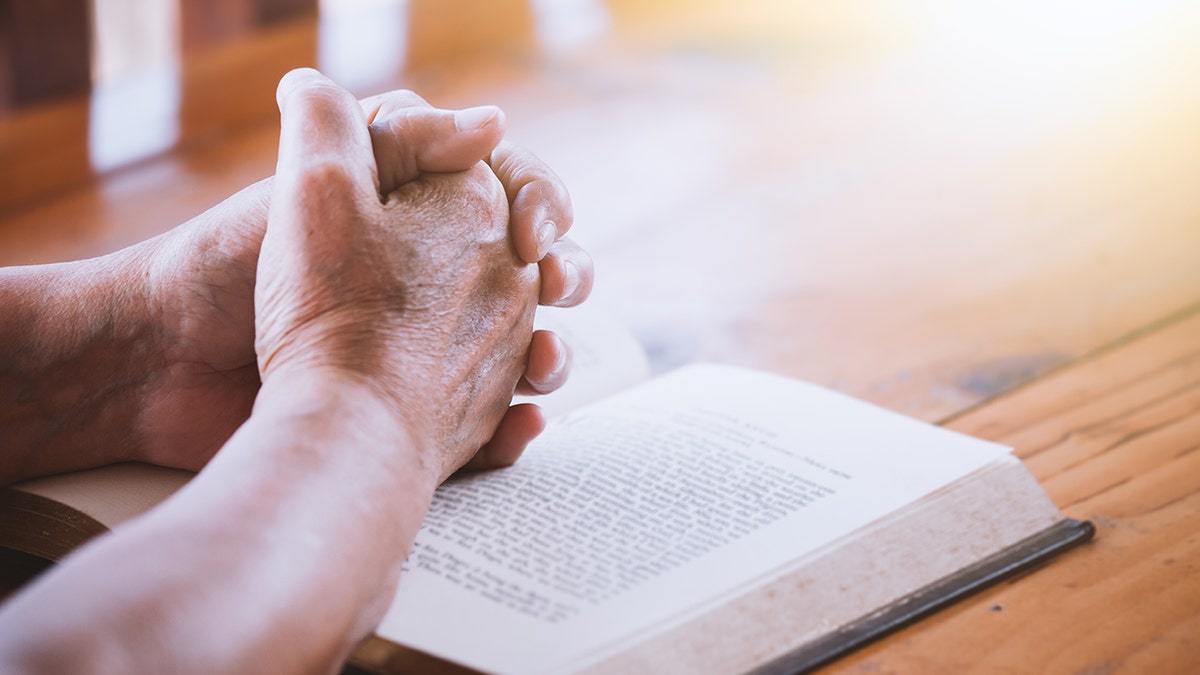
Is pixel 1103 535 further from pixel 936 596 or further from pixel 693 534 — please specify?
pixel 693 534

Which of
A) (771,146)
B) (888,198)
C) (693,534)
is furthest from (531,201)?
(771,146)

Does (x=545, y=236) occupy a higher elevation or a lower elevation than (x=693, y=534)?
higher

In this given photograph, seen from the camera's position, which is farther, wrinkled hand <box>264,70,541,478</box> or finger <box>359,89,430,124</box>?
finger <box>359,89,430,124</box>

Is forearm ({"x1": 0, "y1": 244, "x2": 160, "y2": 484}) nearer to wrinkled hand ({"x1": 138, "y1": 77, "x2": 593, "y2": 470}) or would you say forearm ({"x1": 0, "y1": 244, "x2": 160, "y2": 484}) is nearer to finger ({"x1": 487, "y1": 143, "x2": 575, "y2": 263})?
wrinkled hand ({"x1": 138, "y1": 77, "x2": 593, "y2": 470})

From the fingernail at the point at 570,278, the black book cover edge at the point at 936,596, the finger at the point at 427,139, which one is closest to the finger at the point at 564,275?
the fingernail at the point at 570,278

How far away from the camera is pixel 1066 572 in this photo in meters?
0.67

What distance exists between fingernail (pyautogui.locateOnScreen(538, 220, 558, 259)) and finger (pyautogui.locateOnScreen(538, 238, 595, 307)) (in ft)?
0.06

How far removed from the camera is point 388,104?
0.78 meters

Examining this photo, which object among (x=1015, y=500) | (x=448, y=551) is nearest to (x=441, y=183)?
(x=448, y=551)

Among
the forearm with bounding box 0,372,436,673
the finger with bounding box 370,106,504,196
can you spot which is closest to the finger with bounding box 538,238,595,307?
the finger with bounding box 370,106,504,196

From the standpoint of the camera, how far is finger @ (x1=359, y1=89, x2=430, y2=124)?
2.53 feet

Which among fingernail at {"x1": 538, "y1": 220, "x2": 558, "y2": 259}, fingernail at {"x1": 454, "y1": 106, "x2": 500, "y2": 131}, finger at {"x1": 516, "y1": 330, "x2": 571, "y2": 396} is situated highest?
fingernail at {"x1": 454, "y1": 106, "x2": 500, "y2": 131}

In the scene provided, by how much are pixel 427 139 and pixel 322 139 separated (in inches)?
3.2

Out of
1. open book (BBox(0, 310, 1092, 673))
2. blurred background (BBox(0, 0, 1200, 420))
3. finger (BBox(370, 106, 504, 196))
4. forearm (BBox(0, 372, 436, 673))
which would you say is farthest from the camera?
blurred background (BBox(0, 0, 1200, 420))
